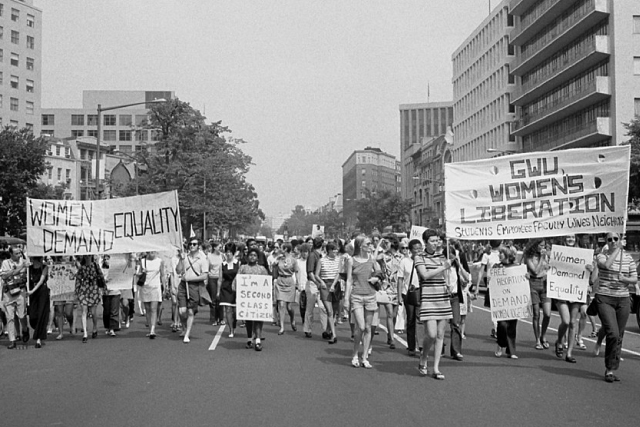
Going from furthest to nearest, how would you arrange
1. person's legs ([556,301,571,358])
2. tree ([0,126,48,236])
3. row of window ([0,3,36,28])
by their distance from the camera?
1. row of window ([0,3,36,28])
2. tree ([0,126,48,236])
3. person's legs ([556,301,571,358])

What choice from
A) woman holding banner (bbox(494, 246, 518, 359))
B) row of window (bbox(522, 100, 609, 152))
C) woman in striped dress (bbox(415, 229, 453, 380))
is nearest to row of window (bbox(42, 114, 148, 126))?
row of window (bbox(522, 100, 609, 152))

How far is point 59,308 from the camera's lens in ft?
45.9

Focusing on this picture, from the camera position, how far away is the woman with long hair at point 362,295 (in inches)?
410

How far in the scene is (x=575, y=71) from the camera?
5394cm

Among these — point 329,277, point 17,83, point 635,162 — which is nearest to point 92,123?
point 17,83

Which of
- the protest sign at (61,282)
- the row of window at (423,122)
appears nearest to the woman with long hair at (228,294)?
the protest sign at (61,282)

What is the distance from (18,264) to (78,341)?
6.33 feet

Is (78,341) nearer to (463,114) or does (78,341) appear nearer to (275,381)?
(275,381)

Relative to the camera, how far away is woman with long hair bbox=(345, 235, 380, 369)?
34.2 ft

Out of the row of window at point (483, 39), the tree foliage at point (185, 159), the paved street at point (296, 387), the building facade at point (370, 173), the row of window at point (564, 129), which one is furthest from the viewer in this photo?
the building facade at point (370, 173)

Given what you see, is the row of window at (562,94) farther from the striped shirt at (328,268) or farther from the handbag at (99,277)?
the handbag at (99,277)

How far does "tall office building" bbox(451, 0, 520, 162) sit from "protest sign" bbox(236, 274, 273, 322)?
56783 millimetres

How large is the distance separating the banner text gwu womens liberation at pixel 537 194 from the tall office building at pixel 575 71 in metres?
40.4

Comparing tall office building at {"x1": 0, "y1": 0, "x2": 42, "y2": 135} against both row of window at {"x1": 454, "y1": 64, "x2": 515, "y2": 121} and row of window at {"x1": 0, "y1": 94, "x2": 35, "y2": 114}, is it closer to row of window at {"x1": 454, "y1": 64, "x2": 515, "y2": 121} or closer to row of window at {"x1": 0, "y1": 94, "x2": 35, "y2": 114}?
row of window at {"x1": 0, "y1": 94, "x2": 35, "y2": 114}
